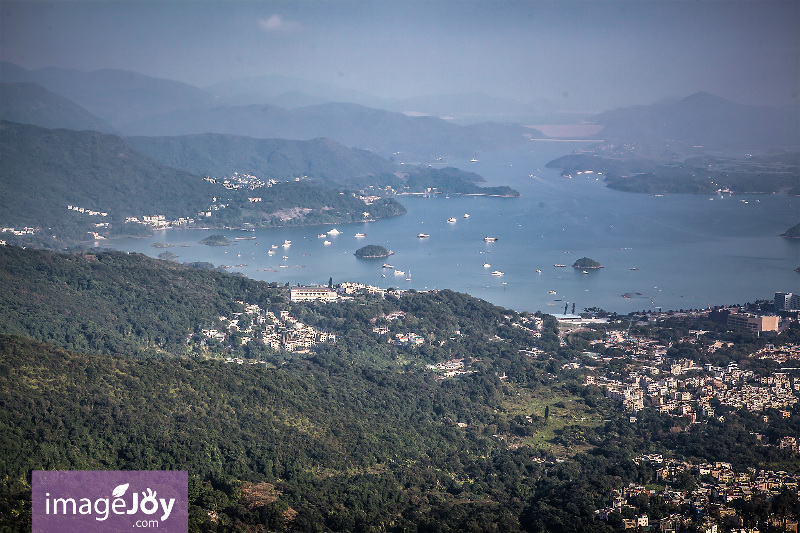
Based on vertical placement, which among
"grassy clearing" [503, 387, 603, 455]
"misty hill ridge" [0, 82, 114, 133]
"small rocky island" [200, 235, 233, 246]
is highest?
"misty hill ridge" [0, 82, 114, 133]

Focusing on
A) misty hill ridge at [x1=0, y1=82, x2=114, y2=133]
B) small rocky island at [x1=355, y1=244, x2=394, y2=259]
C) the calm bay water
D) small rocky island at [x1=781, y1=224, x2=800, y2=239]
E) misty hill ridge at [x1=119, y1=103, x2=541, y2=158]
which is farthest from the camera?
misty hill ridge at [x1=119, y1=103, x2=541, y2=158]

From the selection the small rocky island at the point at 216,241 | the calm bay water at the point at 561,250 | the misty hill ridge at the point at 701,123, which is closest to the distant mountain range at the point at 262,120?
the misty hill ridge at the point at 701,123

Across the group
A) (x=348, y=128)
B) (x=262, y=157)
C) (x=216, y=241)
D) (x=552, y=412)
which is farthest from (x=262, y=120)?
(x=552, y=412)

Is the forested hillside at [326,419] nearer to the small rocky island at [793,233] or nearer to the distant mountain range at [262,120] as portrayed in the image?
the small rocky island at [793,233]

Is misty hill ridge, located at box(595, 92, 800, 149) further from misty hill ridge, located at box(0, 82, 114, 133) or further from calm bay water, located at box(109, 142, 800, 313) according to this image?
misty hill ridge, located at box(0, 82, 114, 133)

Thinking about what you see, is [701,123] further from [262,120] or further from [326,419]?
[326,419]

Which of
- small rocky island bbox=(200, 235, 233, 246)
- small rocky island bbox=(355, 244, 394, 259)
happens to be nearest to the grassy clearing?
small rocky island bbox=(355, 244, 394, 259)
